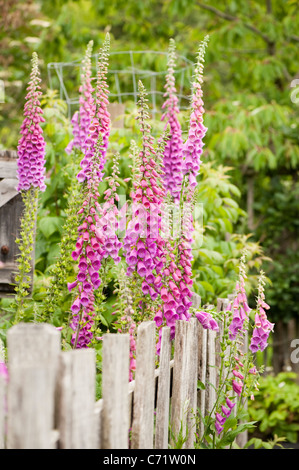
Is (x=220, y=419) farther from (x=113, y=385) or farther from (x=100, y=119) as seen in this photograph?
(x=100, y=119)

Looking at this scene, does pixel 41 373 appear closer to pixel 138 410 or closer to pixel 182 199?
pixel 138 410

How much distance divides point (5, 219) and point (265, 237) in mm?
4721

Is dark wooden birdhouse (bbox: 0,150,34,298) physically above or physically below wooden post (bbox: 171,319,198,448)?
above

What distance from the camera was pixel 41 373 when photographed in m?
1.22

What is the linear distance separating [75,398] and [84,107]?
1861 mm

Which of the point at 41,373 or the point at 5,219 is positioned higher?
the point at 5,219

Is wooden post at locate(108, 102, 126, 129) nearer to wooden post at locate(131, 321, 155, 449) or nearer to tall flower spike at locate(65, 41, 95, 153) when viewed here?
tall flower spike at locate(65, 41, 95, 153)

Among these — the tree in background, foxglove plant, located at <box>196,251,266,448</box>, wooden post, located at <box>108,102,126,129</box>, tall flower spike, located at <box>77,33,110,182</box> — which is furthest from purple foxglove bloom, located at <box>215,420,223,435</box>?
the tree in background

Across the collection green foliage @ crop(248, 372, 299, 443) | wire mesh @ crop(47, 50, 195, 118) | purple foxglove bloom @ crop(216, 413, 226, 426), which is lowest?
green foliage @ crop(248, 372, 299, 443)

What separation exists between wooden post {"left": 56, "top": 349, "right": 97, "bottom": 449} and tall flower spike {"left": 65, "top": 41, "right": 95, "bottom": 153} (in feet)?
5.04

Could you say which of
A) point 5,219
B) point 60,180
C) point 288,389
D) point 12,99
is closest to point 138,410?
point 5,219

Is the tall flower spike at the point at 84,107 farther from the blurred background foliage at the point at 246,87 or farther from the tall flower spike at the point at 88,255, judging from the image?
the blurred background foliage at the point at 246,87

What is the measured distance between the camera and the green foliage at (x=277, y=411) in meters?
5.21

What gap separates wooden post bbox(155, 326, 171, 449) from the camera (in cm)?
213
